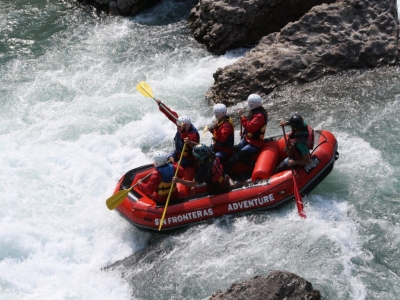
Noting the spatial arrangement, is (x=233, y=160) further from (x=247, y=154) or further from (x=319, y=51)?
(x=319, y=51)

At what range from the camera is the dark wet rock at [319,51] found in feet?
39.3

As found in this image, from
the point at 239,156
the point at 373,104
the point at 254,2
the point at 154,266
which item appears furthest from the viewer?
the point at 254,2

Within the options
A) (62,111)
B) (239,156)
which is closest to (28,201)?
(62,111)

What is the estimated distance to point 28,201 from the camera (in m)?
10.0

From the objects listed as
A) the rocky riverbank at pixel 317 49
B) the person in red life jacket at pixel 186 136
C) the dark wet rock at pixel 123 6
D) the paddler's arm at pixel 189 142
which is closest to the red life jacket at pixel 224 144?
the person in red life jacket at pixel 186 136

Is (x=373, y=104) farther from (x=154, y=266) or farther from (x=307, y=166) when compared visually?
(x=154, y=266)

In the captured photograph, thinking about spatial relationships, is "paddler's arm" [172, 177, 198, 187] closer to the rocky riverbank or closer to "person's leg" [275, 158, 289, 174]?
"person's leg" [275, 158, 289, 174]

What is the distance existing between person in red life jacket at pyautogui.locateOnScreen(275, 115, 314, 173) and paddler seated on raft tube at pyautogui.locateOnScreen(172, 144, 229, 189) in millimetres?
1053

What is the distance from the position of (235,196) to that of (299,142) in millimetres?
1205

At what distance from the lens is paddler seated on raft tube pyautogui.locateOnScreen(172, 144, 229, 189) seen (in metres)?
8.61

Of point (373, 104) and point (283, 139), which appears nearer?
point (283, 139)

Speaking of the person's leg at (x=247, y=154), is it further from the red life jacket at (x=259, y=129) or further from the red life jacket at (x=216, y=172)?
the red life jacket at (x=216, y=172)

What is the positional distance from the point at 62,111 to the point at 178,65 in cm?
284

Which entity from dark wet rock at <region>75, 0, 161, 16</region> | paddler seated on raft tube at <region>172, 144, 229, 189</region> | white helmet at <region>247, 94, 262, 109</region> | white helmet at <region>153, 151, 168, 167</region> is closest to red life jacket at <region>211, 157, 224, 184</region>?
paddler seated on raft tube at <region>172, 144, 229, 189</region>
